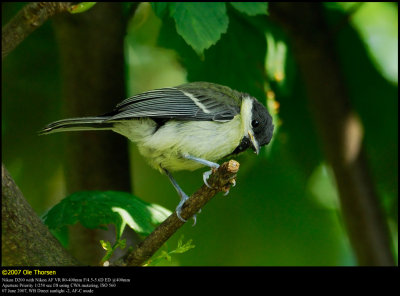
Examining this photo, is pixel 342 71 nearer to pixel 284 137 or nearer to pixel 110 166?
pixel 284 137

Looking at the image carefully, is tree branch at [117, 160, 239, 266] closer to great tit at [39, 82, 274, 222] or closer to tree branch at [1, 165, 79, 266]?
tree branch at [1, 165, 79, 266]

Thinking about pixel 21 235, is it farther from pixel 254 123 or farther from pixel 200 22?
pixel 254 123

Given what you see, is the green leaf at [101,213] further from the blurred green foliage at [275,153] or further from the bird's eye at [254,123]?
the blurred green foliage at [275,153]

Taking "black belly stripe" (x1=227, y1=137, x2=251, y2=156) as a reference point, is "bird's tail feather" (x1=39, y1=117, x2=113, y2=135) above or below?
above

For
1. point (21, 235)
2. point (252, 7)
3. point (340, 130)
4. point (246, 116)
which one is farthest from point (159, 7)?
point (340, 130)

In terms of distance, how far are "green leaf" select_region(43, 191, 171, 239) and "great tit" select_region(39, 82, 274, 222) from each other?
27cm

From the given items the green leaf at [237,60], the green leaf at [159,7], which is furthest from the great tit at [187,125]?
the green leaf at [159,7]

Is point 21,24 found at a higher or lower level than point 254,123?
higher

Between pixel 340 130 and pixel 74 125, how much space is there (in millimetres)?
1730

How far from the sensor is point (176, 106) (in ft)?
10.0

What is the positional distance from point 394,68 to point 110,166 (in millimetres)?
1920

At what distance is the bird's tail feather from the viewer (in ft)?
8.68

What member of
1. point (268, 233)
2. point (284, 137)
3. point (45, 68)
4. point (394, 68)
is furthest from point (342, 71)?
point (45, 68)

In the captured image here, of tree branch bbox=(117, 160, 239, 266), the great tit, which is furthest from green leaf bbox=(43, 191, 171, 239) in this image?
the great tit
